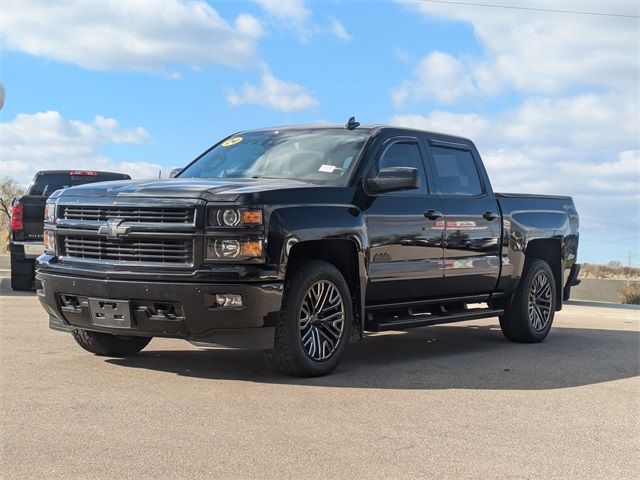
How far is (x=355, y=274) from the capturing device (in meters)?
7.57

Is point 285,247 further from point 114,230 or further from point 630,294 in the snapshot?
point 630,294

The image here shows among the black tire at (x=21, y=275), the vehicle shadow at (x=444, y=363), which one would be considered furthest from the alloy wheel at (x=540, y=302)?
the black tire at (x=21, y=275)

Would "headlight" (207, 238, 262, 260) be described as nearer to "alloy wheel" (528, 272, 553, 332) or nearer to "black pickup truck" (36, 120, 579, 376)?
"black pickup truck" (36, 120, 579, 376)

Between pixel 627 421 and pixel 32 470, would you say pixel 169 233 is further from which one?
pixel 627 421

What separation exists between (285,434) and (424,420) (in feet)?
3.26

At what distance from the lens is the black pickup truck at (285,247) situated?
6629 mm

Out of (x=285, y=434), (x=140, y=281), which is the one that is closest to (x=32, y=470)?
(x=285, y=434)

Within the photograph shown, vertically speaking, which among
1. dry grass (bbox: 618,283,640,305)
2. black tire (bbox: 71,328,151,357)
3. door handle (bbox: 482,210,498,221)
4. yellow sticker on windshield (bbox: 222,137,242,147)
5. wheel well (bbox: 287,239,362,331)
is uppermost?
yellow sticker on windshield (bbox: 222,137,242,147)

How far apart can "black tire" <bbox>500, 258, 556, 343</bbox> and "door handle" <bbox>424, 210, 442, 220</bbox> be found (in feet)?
6.64

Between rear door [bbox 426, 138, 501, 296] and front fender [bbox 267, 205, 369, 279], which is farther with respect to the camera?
rear door [bbox 426, 138, 501, 296]

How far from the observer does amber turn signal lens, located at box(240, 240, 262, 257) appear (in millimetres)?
6609

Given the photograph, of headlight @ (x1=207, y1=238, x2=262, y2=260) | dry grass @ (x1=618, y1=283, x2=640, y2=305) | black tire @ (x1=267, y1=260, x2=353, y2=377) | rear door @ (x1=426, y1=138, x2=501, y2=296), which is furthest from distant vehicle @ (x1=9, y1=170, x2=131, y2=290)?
dry grass @ (x1=618, y1=283, x2=640, y2=305)

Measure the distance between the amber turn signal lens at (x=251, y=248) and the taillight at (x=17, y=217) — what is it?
7816 mm

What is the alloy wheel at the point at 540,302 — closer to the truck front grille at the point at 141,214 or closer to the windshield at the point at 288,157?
the windshield at the point at 288,157
